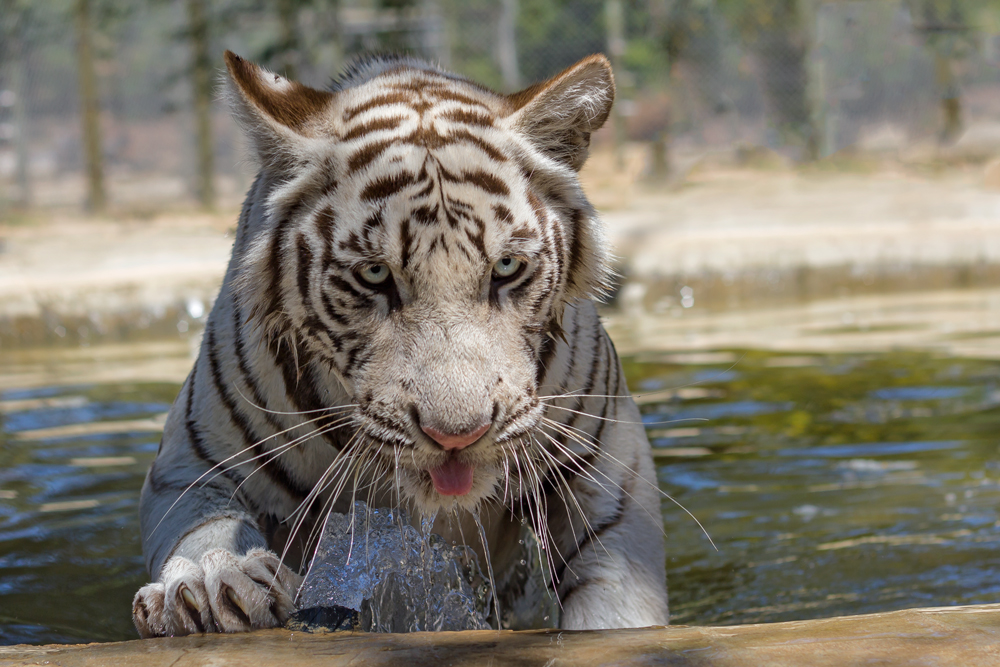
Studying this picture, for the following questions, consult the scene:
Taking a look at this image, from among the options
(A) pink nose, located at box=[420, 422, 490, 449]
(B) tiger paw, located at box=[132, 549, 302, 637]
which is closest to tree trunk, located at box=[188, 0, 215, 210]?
(B) tiger paw, located at box=[132, 549, 302, 637]

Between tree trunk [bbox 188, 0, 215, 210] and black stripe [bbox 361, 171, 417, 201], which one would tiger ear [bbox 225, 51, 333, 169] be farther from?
tree trunk [bbox 188, 0, 215, 210]

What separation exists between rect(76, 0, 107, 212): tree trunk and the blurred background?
1.0 inches

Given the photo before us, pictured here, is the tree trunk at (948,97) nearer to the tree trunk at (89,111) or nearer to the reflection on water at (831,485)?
the reflection on water at (831,485)

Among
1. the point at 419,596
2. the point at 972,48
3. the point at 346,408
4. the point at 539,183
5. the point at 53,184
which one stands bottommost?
the point at 419,596

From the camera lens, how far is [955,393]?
166 inches

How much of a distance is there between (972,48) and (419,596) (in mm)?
10961

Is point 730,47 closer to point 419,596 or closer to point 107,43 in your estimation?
point 107,43

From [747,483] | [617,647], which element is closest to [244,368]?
[617,647]

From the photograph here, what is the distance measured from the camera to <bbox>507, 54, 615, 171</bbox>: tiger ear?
1980 mm

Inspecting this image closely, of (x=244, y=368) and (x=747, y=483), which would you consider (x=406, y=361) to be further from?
(x=747, y=483)

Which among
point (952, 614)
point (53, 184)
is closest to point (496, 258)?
point (952, 614)

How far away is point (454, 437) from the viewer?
1665 mm

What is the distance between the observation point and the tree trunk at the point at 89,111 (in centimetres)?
1035

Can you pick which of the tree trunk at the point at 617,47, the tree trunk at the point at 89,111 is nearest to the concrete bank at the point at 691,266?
the tree trunk at the point at 89,111
